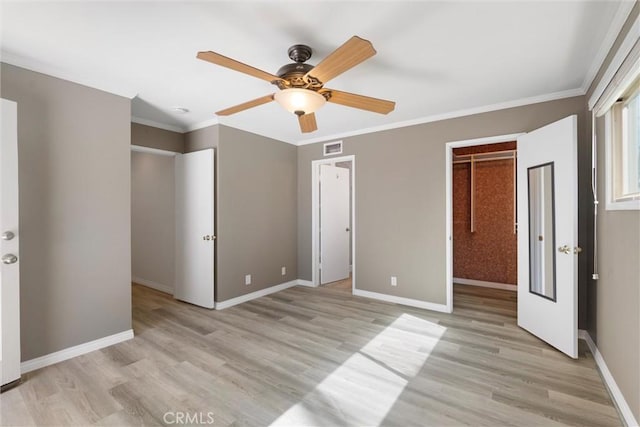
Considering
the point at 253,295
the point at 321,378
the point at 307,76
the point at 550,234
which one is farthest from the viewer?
the point at 253,295

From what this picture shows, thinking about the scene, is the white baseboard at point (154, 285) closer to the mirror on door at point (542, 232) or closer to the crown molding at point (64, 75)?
the crown molding at point (64, 75)

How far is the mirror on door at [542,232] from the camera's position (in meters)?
2.73

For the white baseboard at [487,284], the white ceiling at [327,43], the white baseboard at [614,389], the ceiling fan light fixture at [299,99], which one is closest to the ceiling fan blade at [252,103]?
the ceiling fan light fixture at [299,99]

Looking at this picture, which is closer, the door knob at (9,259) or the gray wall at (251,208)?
the door knob at (9,259)

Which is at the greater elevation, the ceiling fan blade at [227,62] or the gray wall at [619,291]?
the ceiling fan blade at [227,62]

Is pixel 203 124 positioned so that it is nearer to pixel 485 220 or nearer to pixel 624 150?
pixel 624 150

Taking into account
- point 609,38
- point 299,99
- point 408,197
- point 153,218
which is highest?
point 609,38

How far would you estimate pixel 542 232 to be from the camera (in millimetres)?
2873

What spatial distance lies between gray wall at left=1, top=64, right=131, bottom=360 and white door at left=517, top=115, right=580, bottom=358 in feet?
13.3

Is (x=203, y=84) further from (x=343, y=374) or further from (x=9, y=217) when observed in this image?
(x=343, y=374)

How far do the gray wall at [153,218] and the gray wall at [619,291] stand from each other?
15.9 feet

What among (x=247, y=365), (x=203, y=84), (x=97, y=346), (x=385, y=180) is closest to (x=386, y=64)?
(x=203, y=84)

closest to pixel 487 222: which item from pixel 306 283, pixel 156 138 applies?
pixel 306 283

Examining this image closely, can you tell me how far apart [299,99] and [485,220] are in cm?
425
